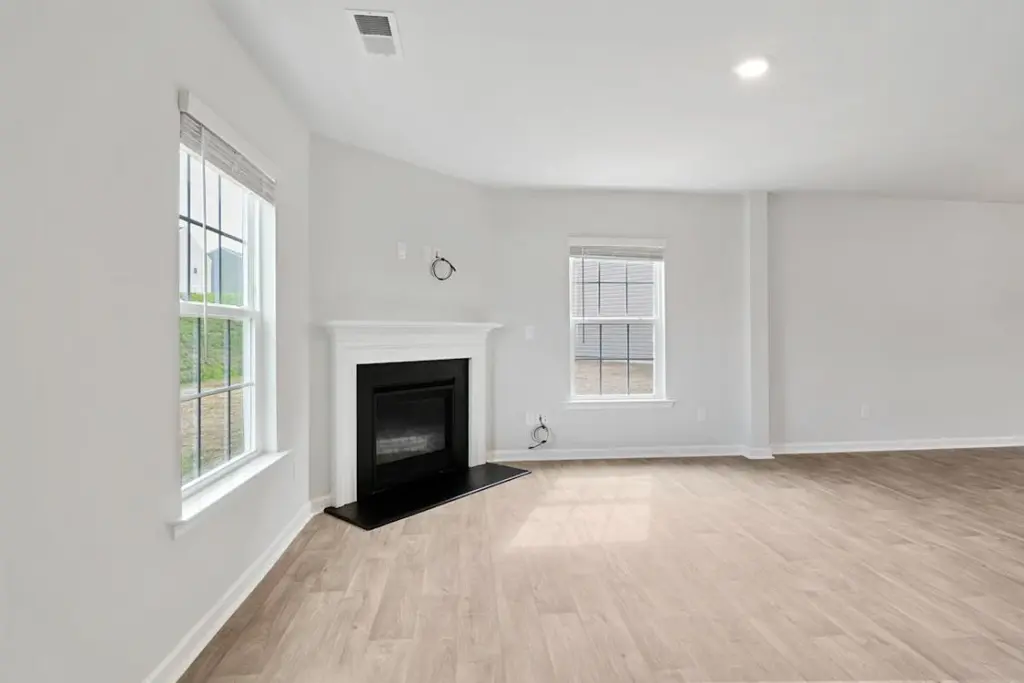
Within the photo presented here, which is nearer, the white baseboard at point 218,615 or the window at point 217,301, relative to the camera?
the white baseboard at point 218,615

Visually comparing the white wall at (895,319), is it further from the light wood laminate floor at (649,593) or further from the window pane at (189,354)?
the window pane at (189,354)

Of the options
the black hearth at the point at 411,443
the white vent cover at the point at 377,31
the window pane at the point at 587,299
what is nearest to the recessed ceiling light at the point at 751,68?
the white vent cover at the point at 377,31

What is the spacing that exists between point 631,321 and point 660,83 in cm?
275

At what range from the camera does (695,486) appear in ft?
14.0

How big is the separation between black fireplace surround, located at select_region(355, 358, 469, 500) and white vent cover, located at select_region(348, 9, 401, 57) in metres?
2.03

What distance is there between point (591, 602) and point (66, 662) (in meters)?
1.81

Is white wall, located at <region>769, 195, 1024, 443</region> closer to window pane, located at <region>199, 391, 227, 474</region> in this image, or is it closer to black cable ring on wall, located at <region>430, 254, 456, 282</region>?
black cable ring on wall, located at <region>430, 254, 456, 282</region>

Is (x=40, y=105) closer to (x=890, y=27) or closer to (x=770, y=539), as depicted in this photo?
(x=890, y=27)

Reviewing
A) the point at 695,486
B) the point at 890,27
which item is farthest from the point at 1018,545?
the point at 890,27

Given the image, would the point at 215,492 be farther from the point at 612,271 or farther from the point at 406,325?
the point at 612,271

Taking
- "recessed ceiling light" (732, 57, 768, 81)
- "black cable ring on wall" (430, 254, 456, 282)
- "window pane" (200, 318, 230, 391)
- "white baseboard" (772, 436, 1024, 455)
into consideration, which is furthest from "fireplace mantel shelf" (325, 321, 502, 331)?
"white baseboard" (772, 436, 1024, 455)

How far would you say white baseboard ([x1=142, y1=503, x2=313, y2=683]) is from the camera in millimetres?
1832

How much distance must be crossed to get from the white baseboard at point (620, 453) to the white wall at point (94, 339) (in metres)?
3.13

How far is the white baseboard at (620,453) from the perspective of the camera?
16.7 feet
